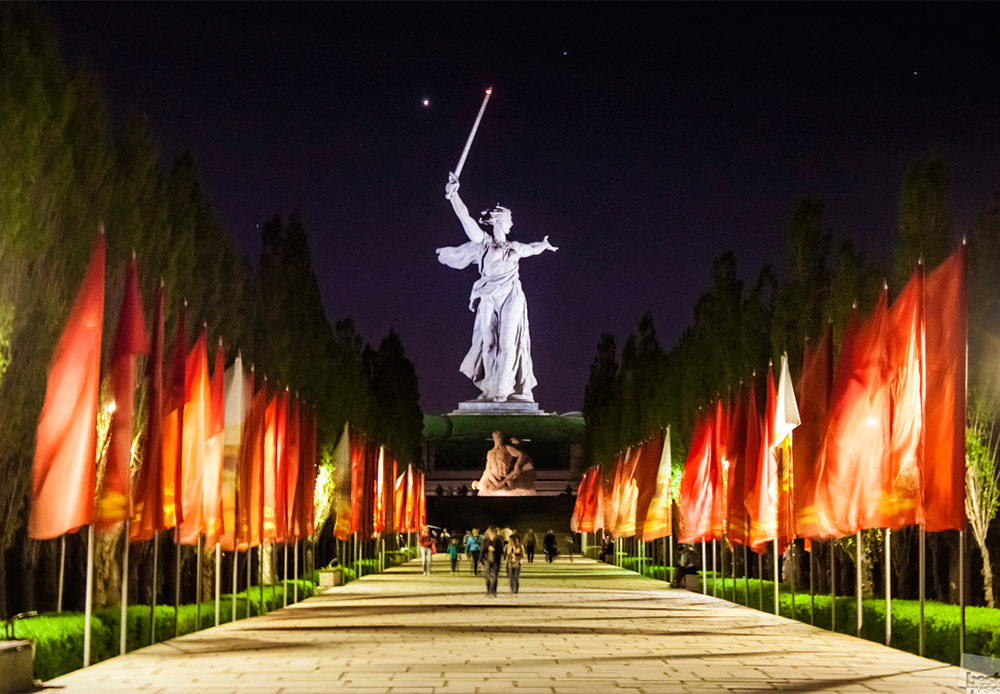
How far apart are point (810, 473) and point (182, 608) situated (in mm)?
9929

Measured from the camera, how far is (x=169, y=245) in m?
23.5

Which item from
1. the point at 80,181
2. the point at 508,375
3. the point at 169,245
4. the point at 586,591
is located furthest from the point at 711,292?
the point at 508,375

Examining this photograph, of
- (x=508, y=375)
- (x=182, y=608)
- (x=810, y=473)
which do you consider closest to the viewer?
(x=810, y=473)

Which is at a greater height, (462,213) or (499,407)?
(462,213)

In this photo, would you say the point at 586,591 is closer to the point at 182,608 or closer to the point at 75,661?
the point at 182,608

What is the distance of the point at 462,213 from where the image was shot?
3487 inches

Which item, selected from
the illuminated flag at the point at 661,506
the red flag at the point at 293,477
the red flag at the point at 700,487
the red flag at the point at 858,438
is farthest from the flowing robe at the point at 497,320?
the red flag at the point at 858,438

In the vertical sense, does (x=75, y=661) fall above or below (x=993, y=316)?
below

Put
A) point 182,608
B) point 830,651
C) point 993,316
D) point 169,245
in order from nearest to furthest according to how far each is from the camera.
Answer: point 830,651 → point 182,608 → point 169,245 → point 993,316

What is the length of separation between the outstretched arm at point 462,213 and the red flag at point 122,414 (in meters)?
72.1

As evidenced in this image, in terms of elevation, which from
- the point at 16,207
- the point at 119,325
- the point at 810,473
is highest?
the point at 16,207

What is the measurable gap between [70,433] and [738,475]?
14718mm

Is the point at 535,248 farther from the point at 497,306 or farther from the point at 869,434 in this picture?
the point at 869,434

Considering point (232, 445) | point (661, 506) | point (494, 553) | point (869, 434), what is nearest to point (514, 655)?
point (869, 434)
